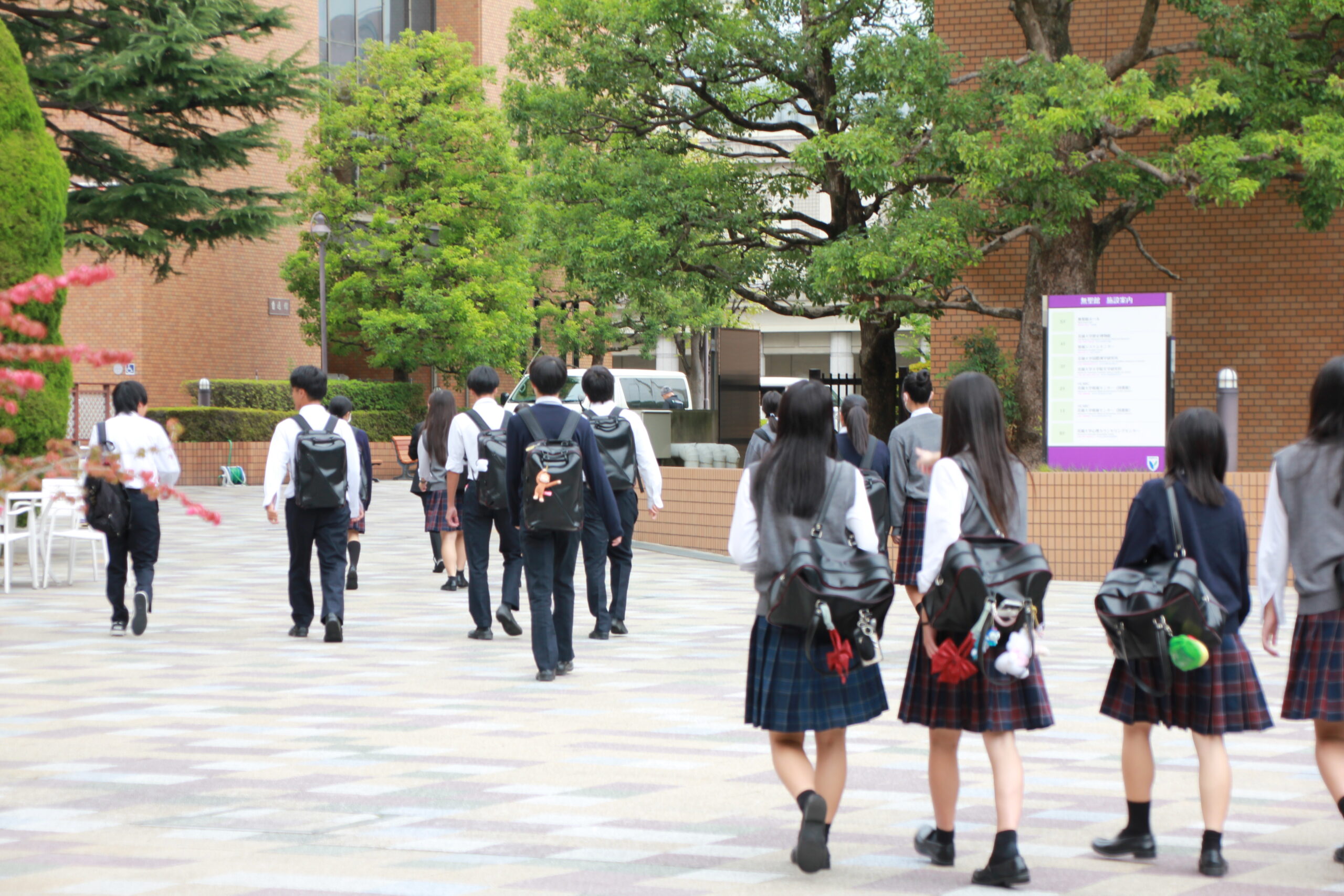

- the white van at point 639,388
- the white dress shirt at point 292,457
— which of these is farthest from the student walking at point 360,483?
the white van at point 639,388

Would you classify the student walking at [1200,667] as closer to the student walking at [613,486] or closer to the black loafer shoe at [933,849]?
the black loafer shoe at [933,849]

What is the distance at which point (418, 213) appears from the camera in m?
36.5

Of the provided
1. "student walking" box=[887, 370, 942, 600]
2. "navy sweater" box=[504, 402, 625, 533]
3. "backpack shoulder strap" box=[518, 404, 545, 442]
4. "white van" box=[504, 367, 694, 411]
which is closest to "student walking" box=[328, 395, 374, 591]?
"navy sweater" box=[504, 402, 625, 533]

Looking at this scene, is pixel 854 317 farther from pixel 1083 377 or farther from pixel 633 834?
pixel 633 834

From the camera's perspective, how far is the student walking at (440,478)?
13062mm

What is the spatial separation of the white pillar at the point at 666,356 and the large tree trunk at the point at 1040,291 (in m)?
39.8

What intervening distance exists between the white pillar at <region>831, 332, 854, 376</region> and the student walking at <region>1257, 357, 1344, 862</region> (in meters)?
52.0

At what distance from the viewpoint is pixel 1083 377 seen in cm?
1402

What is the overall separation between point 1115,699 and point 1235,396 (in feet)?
36.0

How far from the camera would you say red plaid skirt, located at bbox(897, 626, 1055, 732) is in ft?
14.8

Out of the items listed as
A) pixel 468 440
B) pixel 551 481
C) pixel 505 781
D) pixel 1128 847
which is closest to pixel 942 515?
pixel 1128 847

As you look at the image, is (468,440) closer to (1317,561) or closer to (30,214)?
(1317,561)

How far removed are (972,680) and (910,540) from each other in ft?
16.5

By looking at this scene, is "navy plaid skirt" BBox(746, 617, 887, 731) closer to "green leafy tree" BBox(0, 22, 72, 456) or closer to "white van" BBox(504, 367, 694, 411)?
"green leafy tree" BBox(0, 22, 72, 456)
